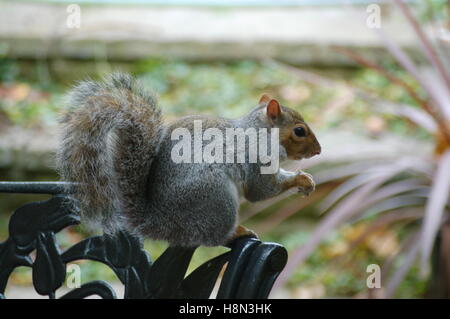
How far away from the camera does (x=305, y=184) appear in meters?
0.76

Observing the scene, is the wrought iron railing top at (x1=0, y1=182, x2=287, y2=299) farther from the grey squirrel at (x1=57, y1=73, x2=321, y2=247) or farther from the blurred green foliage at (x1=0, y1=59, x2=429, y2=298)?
the blurred green foliage at (x1=0, y1=59, x2=429, y2=298)

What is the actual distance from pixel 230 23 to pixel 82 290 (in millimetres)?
2022

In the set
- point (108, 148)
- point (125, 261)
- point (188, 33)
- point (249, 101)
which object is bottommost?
point (125, 261)

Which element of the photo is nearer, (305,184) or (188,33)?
(305,184)

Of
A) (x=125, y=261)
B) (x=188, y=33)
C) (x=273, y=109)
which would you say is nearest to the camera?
(x=125, y=261)

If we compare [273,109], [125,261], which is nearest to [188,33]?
[273,109]

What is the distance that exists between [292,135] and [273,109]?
0.04m

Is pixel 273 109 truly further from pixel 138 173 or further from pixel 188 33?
pixel 188 33

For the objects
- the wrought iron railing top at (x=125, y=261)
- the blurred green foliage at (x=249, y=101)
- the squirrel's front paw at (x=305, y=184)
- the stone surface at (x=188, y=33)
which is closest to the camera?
the wrought iron railing top at (x=125, y=261)

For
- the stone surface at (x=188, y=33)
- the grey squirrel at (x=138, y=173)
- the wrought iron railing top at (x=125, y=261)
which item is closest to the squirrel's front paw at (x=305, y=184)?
the grey squirrel at (x=138, y=173)

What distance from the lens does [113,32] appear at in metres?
2.45

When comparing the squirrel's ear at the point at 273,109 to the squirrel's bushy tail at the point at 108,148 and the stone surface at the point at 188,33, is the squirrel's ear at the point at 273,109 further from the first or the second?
the stone surface at the point at 188,33

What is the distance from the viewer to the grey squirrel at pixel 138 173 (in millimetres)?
703
